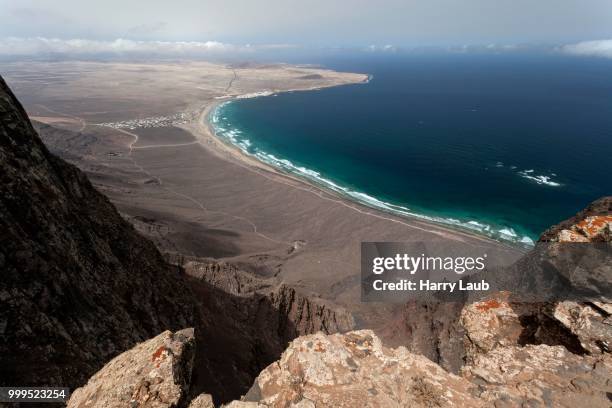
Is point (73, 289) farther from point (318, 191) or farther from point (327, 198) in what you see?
point (318, 191)

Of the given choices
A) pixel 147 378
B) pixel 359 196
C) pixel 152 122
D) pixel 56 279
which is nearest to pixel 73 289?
pixel 56 279

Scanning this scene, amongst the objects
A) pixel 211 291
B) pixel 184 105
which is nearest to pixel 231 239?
pixel 211 291

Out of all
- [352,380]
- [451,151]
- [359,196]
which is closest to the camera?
[352,380]

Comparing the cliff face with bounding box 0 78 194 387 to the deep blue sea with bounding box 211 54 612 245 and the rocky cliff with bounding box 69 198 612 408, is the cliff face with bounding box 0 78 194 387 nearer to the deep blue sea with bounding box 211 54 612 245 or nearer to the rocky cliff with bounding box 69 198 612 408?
the rocky cliff with bounding box 69 198 612 408

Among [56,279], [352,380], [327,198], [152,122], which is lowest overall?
[327,198]

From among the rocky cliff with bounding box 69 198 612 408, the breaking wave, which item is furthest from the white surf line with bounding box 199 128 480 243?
the rocky cliff with bounding box 69 198 612 408
